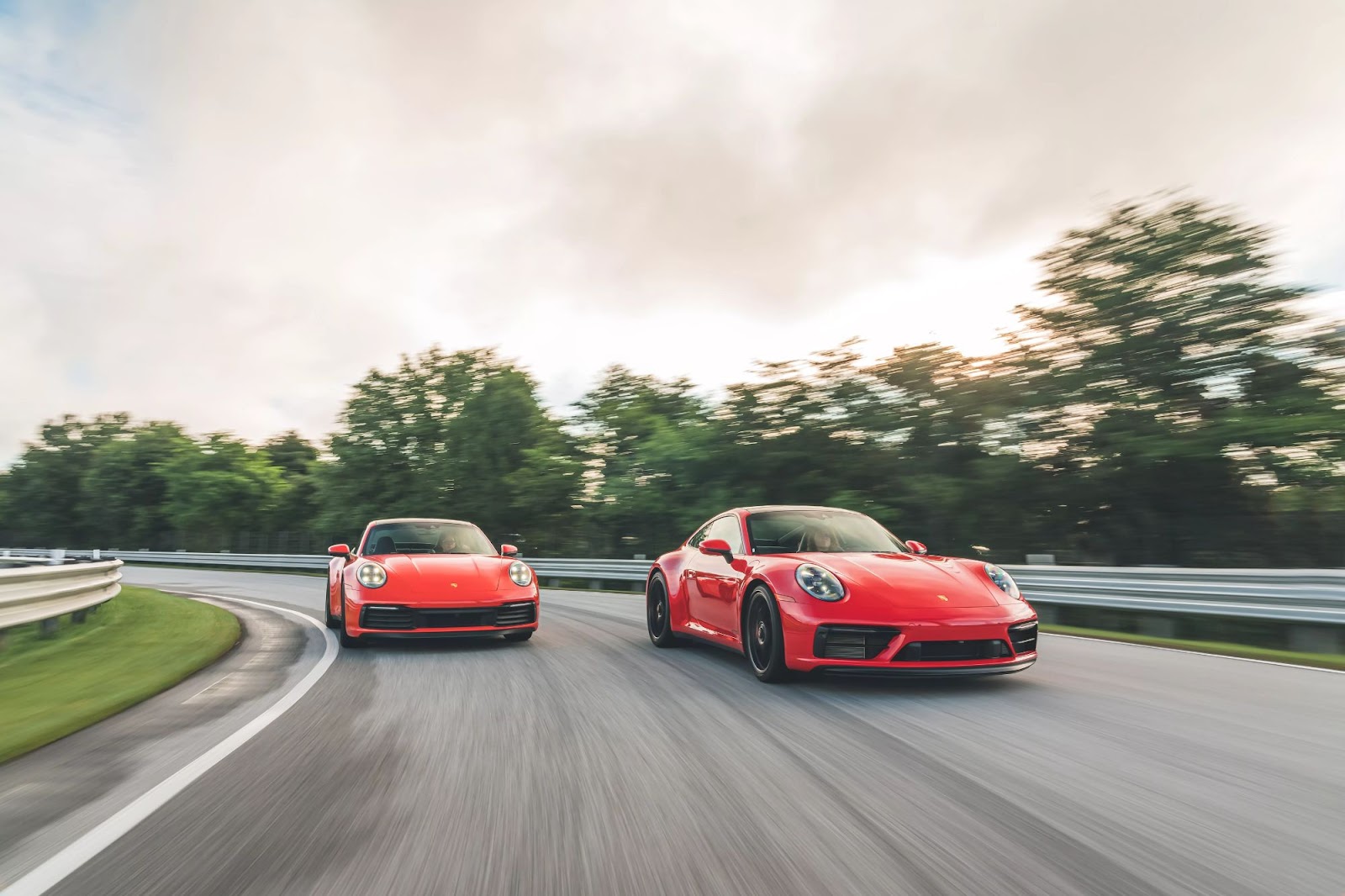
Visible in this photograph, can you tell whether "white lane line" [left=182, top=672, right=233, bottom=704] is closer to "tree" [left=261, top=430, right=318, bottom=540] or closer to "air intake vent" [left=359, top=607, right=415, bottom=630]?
"air intake vent" [left=359, top=607, right=415, bottom=630]

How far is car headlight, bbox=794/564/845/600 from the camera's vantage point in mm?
6172

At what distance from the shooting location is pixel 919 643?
584 centimetres

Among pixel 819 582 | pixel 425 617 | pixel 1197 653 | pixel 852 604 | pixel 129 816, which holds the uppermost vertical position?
pixel 819 582

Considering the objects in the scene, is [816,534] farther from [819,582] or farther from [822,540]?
[819,582]

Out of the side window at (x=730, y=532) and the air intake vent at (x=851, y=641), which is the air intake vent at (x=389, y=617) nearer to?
the side window at (x=730, y=532)

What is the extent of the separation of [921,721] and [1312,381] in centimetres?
1834

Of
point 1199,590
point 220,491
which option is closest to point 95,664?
point 1199,590

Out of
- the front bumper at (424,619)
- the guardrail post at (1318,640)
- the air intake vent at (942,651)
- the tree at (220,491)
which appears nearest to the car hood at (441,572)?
the front bumper at (424,619)

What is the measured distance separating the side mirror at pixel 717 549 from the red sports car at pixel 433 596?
7.42 ft

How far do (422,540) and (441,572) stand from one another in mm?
1289

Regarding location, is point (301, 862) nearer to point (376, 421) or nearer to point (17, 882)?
point (17, 882)

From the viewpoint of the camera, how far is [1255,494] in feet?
63.2

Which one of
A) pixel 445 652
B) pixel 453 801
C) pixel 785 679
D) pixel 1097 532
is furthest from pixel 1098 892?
pixel 1097 532

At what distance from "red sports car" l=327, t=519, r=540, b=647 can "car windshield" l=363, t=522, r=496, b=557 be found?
17 cm
